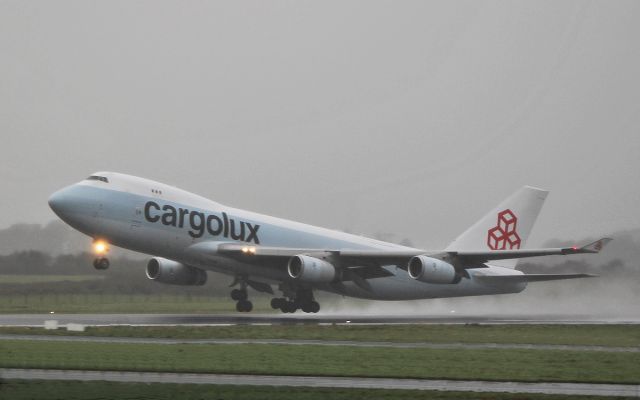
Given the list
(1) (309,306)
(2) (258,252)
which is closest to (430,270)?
(1) (309,306)

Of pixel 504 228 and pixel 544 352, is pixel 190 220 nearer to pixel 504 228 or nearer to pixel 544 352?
pixel 504 228

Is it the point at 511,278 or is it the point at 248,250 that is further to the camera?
the point at 511,278

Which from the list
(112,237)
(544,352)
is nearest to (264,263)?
(112,237)

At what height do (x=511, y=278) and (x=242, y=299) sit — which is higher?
(x=511, y=278)

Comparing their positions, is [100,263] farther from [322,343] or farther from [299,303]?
[322,343]

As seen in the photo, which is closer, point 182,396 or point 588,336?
point 182,396

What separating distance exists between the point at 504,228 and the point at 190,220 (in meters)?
18.2

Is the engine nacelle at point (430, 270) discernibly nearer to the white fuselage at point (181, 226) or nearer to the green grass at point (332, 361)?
the white fuselage at point (181, 226)

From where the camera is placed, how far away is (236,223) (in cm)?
4666

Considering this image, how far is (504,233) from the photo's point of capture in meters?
54.2

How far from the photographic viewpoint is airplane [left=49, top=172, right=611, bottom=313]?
43.1 metres

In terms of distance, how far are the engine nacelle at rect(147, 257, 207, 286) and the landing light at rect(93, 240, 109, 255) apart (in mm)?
5398

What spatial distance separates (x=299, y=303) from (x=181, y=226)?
708 centimetres

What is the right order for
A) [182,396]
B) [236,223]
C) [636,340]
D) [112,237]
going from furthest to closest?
[236,223] → [112,237] → [636,340] → [182,396]
